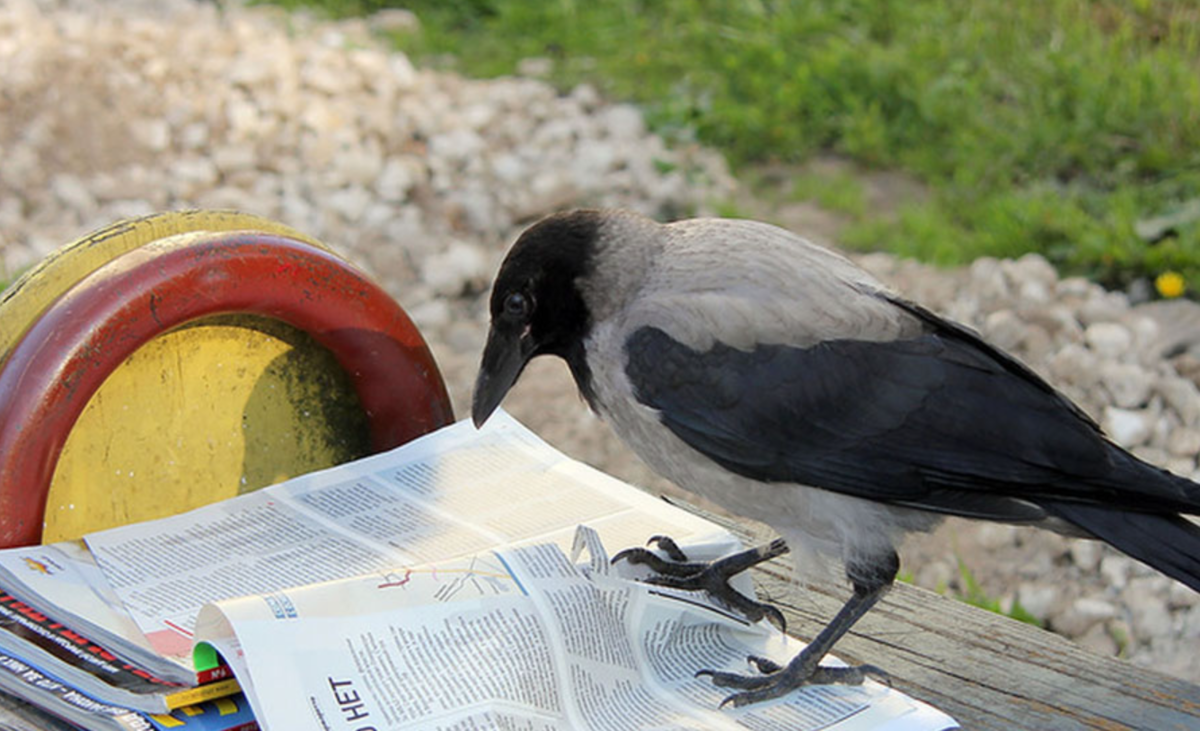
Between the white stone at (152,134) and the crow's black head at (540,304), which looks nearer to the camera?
the crow's black head at (540,304)

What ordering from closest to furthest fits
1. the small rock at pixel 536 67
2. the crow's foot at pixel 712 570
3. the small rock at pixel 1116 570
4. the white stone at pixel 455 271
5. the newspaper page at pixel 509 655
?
the newspaper page at pixel 509 655 → the crow's foot at pixel 712 570 → the small rock at pixel 1116 570 → the white stone at pixel 455 271 → the small rock at pixel 536 67

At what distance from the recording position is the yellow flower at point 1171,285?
169 inches

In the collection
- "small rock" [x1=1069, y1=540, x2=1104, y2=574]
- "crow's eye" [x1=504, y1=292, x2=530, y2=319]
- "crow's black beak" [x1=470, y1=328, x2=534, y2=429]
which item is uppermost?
"crow's eye" [x1=504, y1=292, x2=530, y2=319]

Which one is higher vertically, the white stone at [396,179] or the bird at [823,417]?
the white stone at [396,179]

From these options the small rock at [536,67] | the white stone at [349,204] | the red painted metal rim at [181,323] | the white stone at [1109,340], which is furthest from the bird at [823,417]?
the small rock at [536,67]

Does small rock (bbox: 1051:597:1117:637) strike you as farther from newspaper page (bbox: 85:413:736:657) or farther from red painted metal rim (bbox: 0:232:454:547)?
red painted metal rim (bbox: 0:232:454:547)

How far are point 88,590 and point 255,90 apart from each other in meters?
4.25

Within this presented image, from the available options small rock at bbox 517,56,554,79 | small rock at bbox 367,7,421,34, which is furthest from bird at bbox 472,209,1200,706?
small rock at bbox 367,7,421,34

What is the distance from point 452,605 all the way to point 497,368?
50cm

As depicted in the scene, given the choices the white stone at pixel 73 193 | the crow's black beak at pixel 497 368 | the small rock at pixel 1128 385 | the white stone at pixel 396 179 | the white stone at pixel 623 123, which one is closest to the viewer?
the crow's black beak at pixel 497 368

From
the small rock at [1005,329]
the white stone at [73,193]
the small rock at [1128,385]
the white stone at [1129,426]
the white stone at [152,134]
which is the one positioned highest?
the white stone at [152,134]

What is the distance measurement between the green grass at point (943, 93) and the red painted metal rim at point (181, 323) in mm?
2658

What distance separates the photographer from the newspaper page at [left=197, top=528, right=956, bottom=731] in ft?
6.13

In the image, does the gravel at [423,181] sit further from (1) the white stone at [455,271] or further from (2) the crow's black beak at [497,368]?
(2) the crow's black beak at [497,368]
